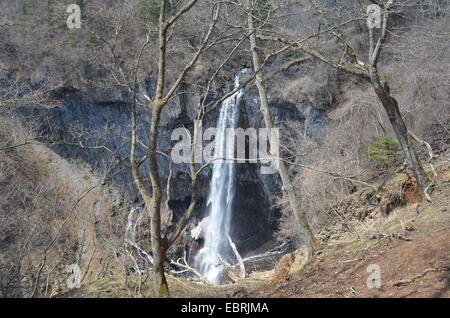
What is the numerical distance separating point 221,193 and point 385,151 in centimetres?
1270

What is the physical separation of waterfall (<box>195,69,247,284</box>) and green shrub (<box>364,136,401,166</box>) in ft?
35.2

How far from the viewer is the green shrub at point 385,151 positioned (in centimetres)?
1088

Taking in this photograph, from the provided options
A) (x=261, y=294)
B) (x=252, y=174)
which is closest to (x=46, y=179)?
(x=252, y=174)

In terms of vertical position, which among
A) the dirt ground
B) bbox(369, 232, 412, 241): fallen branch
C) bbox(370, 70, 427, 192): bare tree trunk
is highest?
bbox(370, 70, 427, 192): bare tree trunk

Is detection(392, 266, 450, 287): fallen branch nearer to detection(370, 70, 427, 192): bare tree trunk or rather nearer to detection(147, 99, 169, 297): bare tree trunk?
detection(147, 99, 169, 297): bare tree trunk

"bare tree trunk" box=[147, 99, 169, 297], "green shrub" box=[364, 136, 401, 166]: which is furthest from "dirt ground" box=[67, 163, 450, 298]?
"green shrub" box=[364, 136, 401, 166]

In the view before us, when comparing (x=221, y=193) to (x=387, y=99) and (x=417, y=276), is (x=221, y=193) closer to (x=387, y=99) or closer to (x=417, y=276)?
(x=387, y=99)

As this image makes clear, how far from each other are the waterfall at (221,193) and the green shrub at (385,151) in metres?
10.7

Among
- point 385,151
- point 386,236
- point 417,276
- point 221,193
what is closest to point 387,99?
point 386,236

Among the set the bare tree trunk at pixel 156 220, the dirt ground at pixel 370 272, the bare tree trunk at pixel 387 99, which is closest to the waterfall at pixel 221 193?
the bare tree trunk at pixel 387 99

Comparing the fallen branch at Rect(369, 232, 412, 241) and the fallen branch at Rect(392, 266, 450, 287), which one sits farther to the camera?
the fallen branch at Rect(369, 232, 412, 241)

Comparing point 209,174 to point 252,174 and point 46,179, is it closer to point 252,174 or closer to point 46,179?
point 252,174

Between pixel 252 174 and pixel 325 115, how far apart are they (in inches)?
230

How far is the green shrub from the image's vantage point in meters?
10.9
